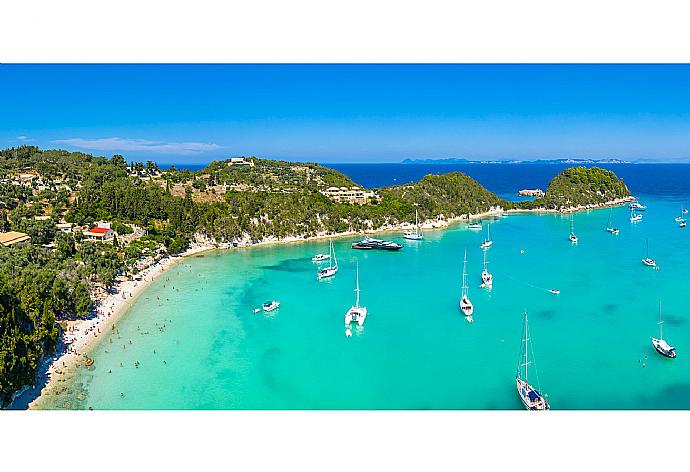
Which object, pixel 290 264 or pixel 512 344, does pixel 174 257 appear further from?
pixel 512 344

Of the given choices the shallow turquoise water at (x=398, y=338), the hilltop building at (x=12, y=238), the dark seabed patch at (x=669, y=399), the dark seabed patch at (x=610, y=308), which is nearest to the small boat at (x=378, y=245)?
the shallow turquoise water at (x=398, y=338)

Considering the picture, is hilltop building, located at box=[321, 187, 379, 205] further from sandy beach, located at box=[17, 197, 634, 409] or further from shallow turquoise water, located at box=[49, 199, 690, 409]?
shallow turquoise water, located at box=[49, 199, 690, 409]

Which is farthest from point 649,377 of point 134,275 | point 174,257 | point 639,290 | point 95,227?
point 95,227

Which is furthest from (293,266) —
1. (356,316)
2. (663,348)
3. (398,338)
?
(663,348)

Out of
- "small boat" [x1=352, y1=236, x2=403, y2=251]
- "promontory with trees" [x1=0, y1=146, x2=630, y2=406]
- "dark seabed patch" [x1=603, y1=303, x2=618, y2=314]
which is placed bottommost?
"small boat" [x1=352, y1=236, x2=403, y2=251]

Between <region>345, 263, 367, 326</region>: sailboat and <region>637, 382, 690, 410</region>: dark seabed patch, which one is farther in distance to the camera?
<region>345, 263, 367, 326</region>: sailboat

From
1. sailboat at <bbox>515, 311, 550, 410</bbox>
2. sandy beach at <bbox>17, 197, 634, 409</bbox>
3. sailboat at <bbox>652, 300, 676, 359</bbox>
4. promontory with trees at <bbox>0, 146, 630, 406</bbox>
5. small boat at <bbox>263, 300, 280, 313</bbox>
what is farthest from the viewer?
small boat at <bbox>263, 300, 280, 313</bbox>

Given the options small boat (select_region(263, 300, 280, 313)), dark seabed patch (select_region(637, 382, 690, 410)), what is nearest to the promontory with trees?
small boat (select_region(263, 300, 280, 313))

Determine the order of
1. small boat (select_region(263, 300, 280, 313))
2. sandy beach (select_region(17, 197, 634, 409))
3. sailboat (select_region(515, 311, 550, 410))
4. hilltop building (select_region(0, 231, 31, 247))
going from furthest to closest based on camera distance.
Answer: hilltop building (select_region(0, 231, 31, 247)) → small boat (select_region(263, 300, 280, 313)) → sandy beach (select_region(17, 197, 634, 409)) → sailboat (select_region(515, 311, 550, 410))
